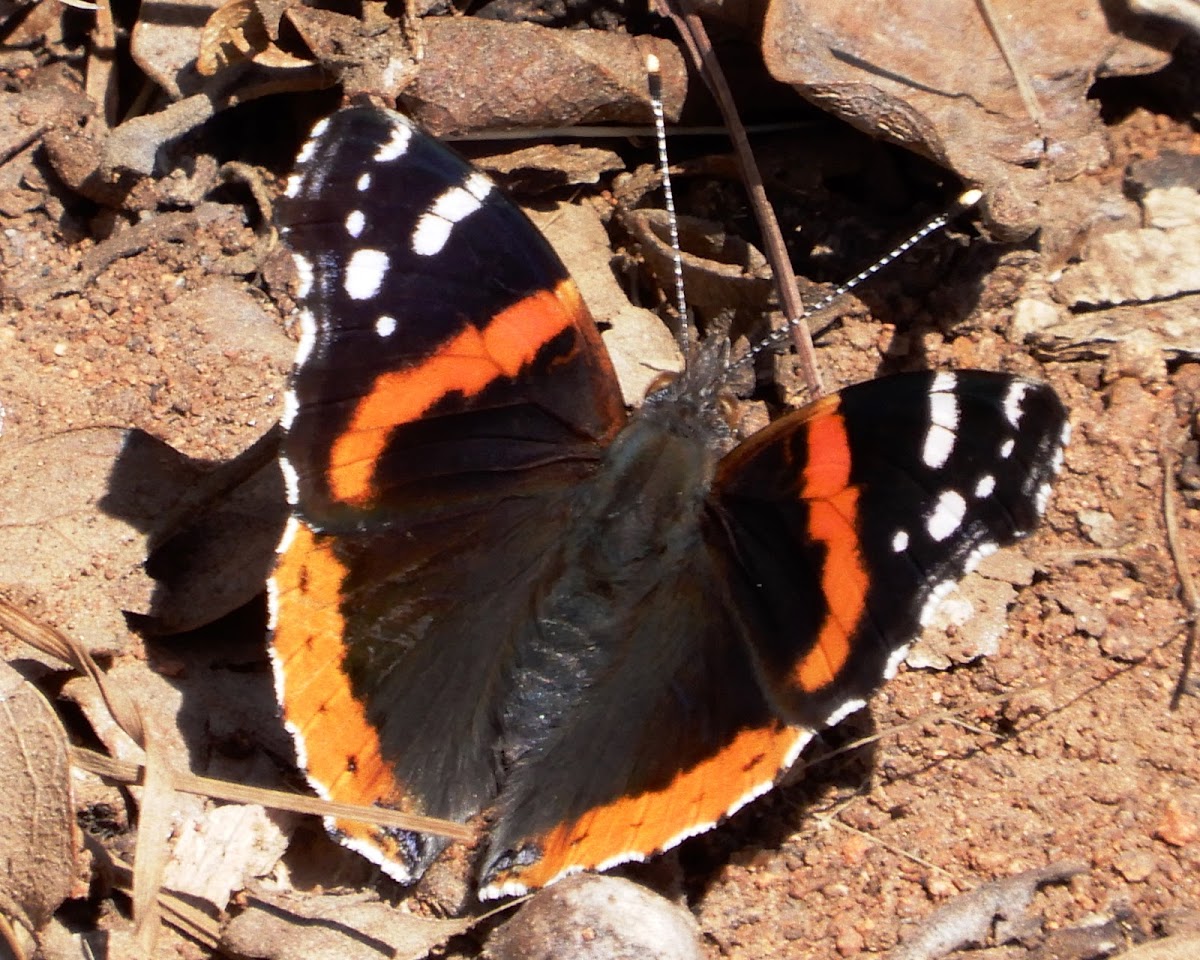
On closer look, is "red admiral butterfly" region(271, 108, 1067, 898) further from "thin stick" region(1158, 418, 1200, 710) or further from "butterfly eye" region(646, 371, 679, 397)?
"thin stick" region(1158, 418, 1200, 710)

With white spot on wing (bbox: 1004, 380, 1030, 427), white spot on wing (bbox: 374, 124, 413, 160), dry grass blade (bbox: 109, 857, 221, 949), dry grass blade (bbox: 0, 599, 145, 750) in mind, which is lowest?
dry grass blade (bbox: 109, 857, 221, 949)

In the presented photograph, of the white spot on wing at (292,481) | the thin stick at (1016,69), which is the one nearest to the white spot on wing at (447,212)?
the white spot on wing at (292,481)

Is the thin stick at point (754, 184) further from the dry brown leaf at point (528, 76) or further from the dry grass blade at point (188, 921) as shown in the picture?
the dry grass blade at point (188, 921)

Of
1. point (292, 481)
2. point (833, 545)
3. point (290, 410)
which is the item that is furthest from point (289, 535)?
point (833, 545)

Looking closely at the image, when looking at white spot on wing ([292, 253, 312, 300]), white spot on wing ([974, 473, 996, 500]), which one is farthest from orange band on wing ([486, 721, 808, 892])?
white spot on wing ([292, 253, 312, 300])

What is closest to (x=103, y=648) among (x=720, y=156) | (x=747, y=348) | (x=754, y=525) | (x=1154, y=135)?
(x=754, y=525)

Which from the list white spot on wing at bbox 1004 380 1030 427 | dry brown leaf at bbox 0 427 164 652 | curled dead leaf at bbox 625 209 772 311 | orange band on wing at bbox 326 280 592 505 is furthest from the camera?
curled dead leaf at bbox 625 209 772 311

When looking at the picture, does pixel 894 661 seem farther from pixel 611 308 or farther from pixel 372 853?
pixel 611 308
